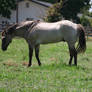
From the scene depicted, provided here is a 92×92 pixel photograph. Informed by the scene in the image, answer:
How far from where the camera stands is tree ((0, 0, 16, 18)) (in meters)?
34.2

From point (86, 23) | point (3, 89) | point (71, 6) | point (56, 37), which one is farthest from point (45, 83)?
point (86, 23)

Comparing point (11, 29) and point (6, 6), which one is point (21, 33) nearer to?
point (11, 29)

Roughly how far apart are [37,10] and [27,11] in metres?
1.88

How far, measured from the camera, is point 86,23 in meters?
46.0

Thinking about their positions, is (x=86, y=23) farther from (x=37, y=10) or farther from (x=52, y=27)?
(x=52, y=27)

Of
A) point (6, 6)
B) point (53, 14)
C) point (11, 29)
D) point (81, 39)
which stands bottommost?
point (6, 6)

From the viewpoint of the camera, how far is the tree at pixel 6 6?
3416cm

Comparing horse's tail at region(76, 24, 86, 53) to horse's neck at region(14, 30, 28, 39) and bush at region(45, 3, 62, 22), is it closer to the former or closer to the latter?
horse's neck at region(14, 30, 28, 39)

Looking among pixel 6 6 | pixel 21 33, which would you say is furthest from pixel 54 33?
pixel 6 6

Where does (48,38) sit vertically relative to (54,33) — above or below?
below

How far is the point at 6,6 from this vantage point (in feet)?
114

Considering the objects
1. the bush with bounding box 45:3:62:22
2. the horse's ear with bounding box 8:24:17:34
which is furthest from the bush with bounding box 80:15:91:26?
the horse's ear with bounding box 8:24:17:34

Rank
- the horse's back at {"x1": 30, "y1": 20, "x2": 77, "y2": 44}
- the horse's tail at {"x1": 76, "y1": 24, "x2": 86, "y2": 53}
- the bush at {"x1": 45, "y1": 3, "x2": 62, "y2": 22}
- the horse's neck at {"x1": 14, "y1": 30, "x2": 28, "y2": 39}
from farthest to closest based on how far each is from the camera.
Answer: the bush at {"x1": 45, "y1": 3, "x2": 62, "y2": 22}
the horse's neck at {"x1": 14, "y1": 30, "x2": 28, "y2": 39}
the horse's tail at {"x1": 76, "y1": 24, "x2": 86, "y2": 53}
the horse's back at {"x1": 30, "y1": 20, "x2": 77, "y2": 44}

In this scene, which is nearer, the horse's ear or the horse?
the horse
